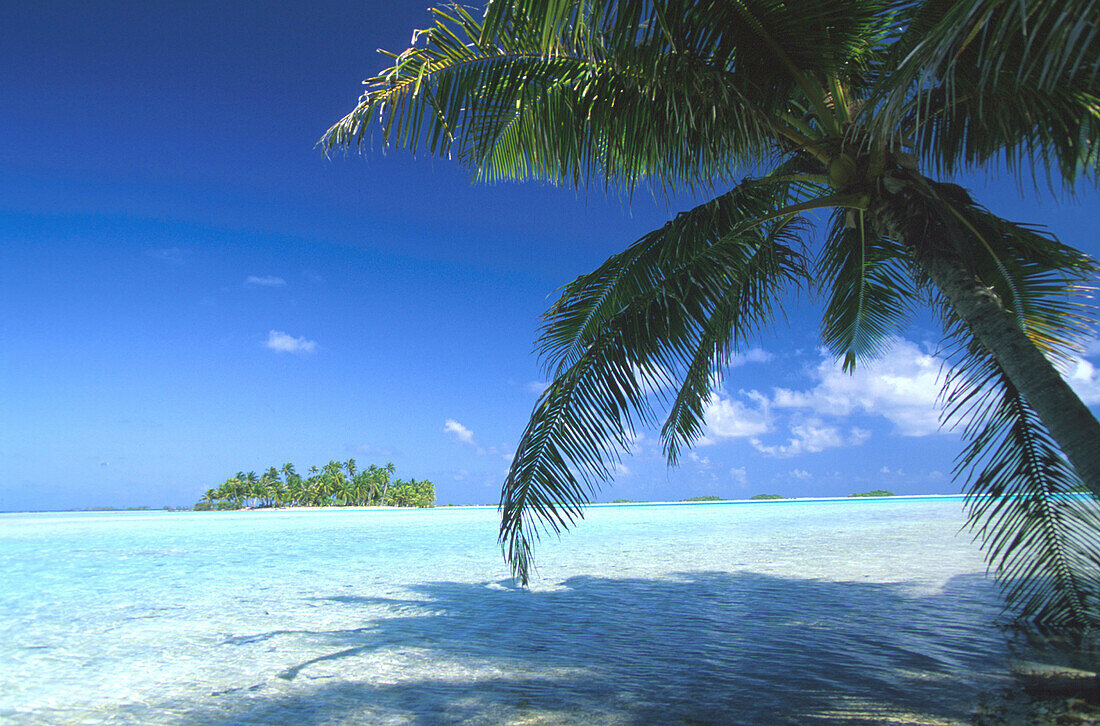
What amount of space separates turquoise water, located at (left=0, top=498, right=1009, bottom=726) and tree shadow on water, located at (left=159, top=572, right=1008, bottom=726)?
20 mm

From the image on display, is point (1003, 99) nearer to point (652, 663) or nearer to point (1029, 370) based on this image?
point (1029, 370)

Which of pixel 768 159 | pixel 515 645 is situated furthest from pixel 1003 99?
pixel 515 645

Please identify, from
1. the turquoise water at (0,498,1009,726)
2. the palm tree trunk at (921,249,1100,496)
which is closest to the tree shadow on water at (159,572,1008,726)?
the turquoise water at (0,498,1009,726)

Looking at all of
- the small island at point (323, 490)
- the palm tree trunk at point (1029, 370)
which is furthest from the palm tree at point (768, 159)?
the small island at point (323, 490)

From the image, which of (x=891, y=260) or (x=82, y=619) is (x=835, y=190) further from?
(x=82, y=619)

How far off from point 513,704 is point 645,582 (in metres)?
4.79

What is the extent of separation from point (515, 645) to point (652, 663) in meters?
1.26

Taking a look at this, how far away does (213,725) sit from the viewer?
3.36 meters

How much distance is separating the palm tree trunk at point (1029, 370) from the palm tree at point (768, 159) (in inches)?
0.4

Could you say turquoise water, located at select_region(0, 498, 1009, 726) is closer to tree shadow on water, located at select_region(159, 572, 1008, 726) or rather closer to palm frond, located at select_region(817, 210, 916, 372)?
tree shadow on water, located at select_region(159, 572, 1008, 726)

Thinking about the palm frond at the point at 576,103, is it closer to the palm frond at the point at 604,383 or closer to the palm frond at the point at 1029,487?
the palm frond at the point at 604,383

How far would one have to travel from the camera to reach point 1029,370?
3.01m

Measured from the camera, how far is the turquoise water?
347 cm

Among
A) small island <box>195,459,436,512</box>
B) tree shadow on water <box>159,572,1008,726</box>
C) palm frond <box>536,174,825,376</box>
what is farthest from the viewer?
small island <box>195,459,436,512</box>
